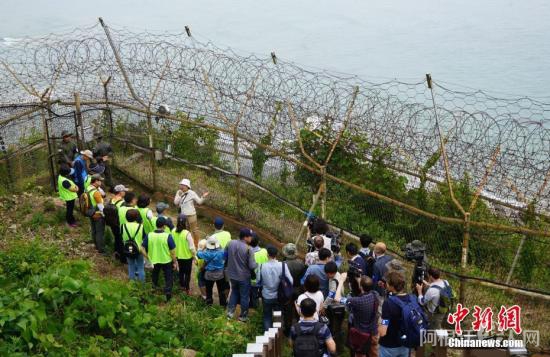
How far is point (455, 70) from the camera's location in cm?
2517

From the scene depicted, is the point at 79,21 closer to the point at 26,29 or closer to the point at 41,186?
the point at 26,29

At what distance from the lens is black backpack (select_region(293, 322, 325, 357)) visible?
5684 millimetres

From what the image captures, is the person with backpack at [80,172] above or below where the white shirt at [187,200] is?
above

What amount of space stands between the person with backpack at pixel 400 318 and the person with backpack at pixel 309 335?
0.55 m

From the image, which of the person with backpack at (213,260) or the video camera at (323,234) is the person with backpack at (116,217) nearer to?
the person with backpack at (213,260)

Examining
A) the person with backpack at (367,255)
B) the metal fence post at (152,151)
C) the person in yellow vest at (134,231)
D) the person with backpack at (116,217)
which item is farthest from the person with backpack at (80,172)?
the person with backpack at (367,255)

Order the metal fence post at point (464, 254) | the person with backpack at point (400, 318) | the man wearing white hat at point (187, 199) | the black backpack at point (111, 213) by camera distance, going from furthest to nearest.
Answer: the man wearing white hat at point (187, 199), the black backpack at point (111, 213), the metal fence post at point (464, 254), the person with backpack at point (400, 318)

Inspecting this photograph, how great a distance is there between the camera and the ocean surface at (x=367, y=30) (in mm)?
25438

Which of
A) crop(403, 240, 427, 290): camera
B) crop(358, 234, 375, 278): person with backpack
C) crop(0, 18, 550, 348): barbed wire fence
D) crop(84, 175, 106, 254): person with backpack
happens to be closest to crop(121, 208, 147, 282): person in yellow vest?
crop(84, 175, 106, 254): person with backpack

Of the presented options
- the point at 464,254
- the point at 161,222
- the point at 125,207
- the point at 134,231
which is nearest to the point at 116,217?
the point at 125,207

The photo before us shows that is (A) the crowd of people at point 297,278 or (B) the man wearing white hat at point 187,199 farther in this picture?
(B) the man wearing white hat at point 187,199

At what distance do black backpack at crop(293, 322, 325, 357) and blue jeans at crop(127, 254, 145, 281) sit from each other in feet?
10.6

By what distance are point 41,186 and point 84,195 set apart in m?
2.65

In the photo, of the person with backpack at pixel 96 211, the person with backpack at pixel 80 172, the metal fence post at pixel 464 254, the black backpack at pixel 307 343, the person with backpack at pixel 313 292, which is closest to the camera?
the black backpack at pixel 307 343
